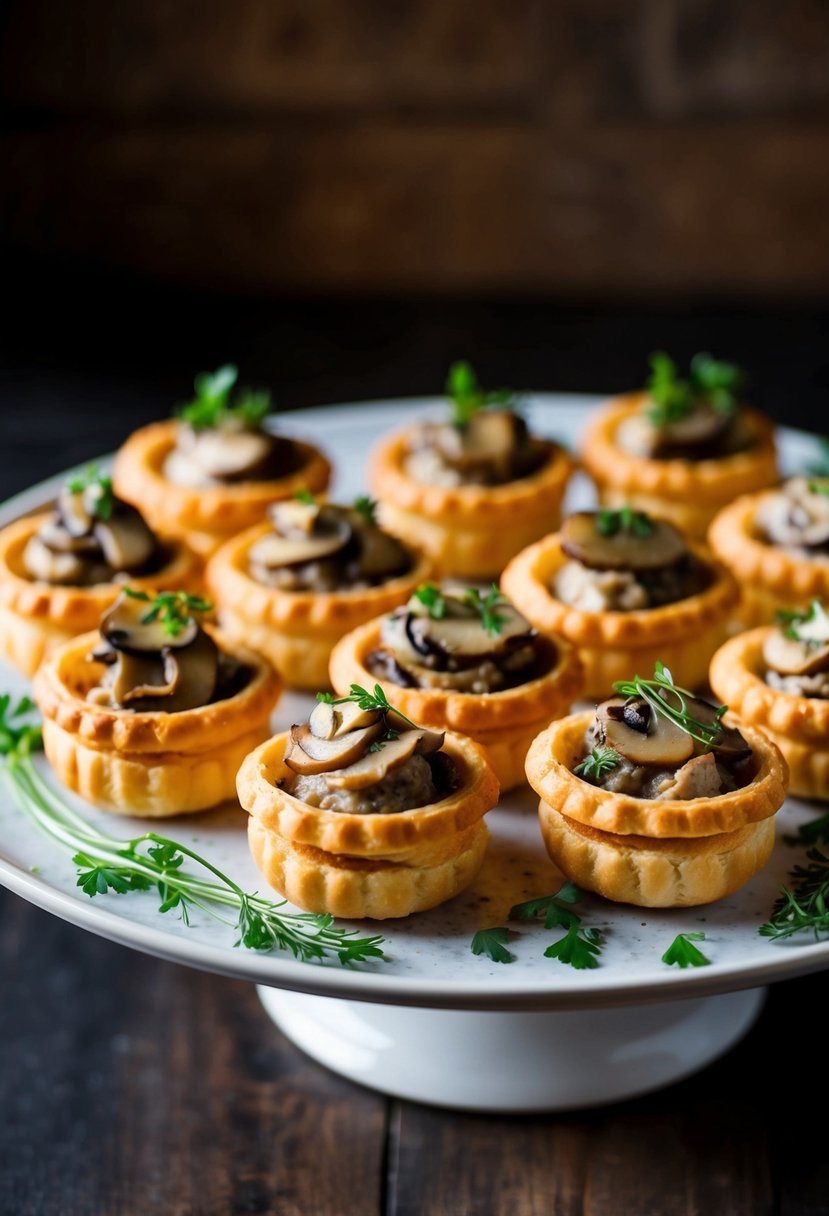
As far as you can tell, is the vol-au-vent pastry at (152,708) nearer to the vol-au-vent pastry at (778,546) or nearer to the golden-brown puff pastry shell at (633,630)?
the golden-brown puff pastry shell at (633,630)

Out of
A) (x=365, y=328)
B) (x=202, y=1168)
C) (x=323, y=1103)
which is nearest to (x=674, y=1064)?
(x=323, y=1103)

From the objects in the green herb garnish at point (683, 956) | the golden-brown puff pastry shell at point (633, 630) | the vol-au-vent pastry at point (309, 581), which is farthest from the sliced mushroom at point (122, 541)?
the green herb garnish at point (683, 956)

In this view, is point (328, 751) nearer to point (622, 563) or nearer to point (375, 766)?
point (375, 766)

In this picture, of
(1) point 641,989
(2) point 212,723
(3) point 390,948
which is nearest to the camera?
(1) point 641,989

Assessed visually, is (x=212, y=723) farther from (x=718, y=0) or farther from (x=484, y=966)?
(x=718, y=0)

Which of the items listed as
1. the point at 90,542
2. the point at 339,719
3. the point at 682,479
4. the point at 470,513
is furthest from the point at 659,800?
the point at 682,479
